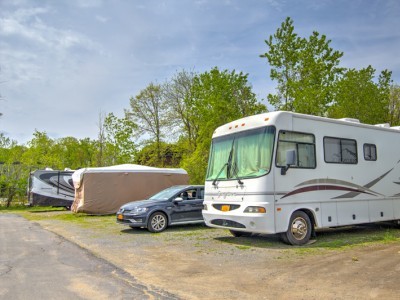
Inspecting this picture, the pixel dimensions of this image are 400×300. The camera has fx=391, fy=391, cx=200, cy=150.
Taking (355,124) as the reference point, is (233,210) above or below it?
below

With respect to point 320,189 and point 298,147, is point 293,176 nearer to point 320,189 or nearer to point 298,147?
point 298,147

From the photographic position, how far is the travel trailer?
24.3 m

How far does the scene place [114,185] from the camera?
20203 millimetres

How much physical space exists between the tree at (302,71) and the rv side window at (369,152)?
9.02 m

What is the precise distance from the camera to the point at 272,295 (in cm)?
566

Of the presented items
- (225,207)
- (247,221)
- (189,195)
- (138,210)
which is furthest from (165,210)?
(247,221)

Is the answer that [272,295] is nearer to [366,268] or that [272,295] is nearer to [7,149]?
[366,268]

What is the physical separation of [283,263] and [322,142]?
4.06 meters

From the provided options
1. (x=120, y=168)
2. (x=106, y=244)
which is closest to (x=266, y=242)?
(x=106, y=244)

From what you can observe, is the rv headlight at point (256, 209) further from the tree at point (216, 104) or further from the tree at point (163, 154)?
the tree at point (163, 154)

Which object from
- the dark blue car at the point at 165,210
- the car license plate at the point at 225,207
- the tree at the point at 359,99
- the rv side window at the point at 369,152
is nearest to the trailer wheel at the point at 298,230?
the car license plate at the point at 225,207

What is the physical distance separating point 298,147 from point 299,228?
2058 millimetres

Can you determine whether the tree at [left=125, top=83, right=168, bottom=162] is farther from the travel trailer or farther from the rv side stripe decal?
the rv side stripe decal

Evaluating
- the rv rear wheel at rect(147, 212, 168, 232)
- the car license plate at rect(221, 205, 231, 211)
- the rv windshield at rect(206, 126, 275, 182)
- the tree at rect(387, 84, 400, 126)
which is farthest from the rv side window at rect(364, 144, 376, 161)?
the tree at rect(387, 84, 400, 126)
